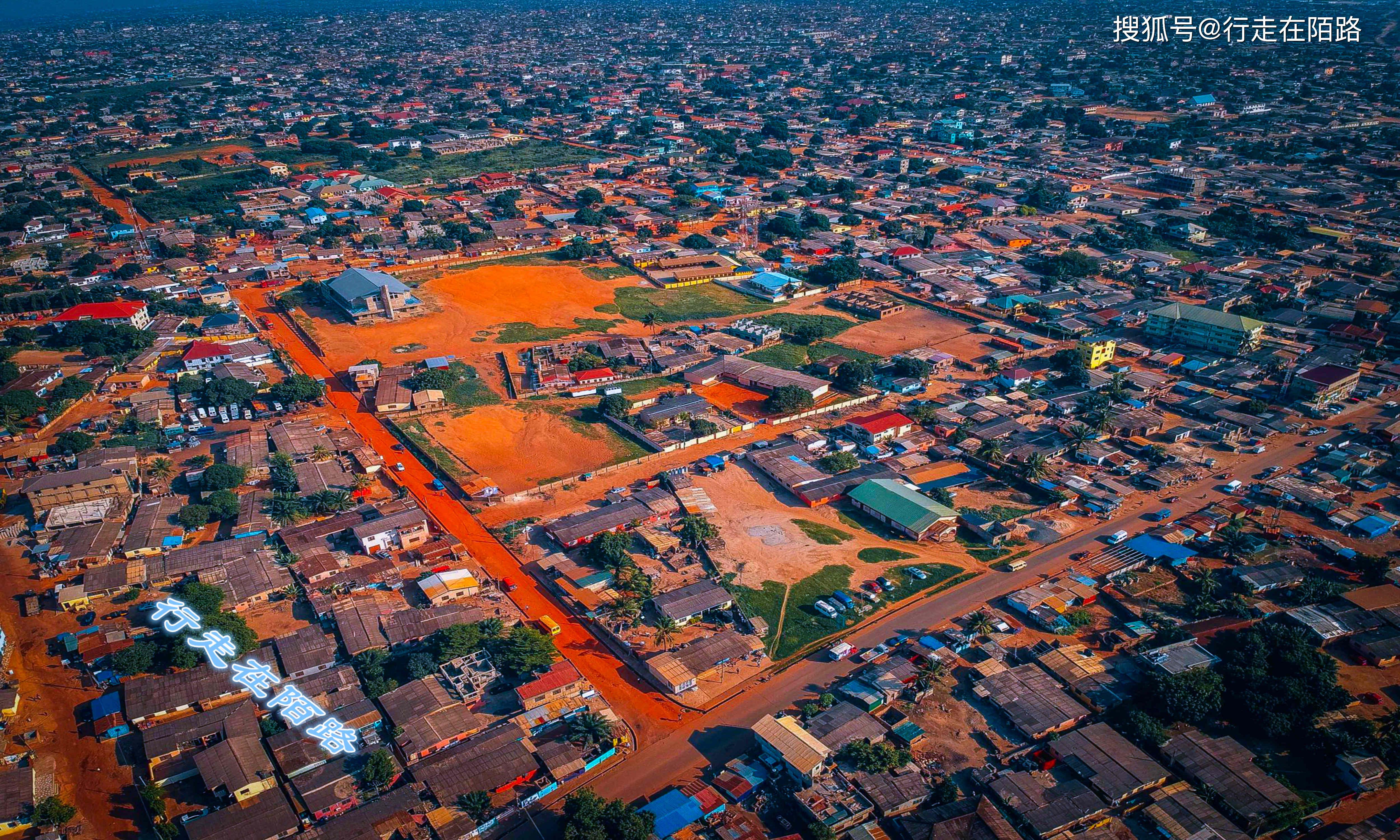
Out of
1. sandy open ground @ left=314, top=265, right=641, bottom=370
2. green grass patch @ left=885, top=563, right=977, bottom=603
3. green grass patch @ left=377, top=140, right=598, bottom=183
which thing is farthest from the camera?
green grass patch @ left=377, top=140, right=598, bottom=183

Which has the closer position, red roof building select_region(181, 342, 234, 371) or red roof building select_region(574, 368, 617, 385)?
red roof building select_region(574, 368, 617, 385)

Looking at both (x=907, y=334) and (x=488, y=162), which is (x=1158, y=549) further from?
(x=488, y=162)

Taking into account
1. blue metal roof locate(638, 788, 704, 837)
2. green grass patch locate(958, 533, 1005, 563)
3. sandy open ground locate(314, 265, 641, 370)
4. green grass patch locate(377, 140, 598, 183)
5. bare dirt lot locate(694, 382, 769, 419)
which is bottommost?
green grass patch locate(958, 533, 1005, 563)

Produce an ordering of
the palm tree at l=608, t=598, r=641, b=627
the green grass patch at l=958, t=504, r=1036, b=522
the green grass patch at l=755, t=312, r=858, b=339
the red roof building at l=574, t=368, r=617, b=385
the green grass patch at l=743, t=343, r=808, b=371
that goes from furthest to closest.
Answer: the green grass patch at l=755, t=312, r=858, b=339 < the green grass patch at l=743, t=343, r=808, b=371 < the red roof building at l=574, t=368, r=617, b=385 < the green grass patch at l=958, t=504, r=1036, b=522 < the palm tree at l=608, t=598, r=641, b=627

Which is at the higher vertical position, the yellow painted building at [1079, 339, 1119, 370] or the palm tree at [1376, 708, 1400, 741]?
the yellow painted building at [1079, 339, 1119, 370]

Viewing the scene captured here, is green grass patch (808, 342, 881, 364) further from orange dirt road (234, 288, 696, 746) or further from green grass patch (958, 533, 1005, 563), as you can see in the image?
orange dirt road (234, 288, 696, 746)

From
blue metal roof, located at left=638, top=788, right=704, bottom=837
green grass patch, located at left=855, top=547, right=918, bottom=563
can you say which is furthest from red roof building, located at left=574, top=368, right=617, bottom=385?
blue metal roof, located at left=638, top=788, right=704, bottom=837
